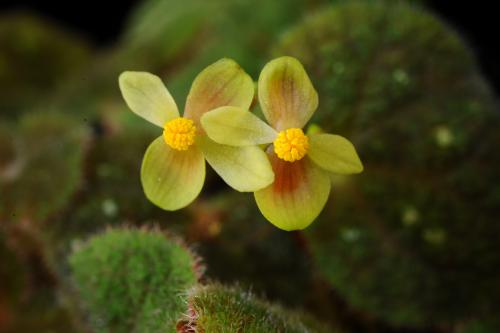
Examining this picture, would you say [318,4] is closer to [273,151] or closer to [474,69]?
[474,69]

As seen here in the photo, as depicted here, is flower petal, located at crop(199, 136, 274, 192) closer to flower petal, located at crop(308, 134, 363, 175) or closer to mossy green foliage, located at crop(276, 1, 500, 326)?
flower petal, located at crop(308, 134, 363, 175)

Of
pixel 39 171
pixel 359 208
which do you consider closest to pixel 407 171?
pixel 359 208

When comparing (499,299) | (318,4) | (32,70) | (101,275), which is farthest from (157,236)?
(32,70)

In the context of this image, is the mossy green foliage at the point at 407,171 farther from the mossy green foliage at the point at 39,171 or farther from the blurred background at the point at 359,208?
the mossy green foliage at the point at 39,171

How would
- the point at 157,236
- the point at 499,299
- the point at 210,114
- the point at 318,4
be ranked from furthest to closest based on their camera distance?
the point at 318,4 → the point at 499,299 → the point at 157,236 → the point at 210,114

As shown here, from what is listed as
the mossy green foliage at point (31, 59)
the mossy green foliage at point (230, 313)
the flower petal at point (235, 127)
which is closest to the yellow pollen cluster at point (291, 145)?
the flower petal at point (235, 127)

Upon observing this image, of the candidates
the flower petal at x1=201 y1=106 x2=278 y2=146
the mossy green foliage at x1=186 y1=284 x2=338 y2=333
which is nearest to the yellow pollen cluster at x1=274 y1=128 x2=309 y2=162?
the flower petal at x1=201 y1=106 x2=278 y2=146
